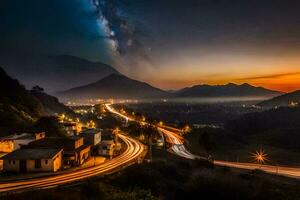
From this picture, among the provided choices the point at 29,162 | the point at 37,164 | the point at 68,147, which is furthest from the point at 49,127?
the point at 37,164

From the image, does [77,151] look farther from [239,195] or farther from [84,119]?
[84,119]

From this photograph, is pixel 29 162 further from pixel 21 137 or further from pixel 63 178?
pixel 21 137

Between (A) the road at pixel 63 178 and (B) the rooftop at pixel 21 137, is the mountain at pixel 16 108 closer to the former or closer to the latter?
(B) the rooftop at pixel 21 137

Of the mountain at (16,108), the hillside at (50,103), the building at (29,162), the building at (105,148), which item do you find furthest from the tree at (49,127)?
the hillside at (50,103)

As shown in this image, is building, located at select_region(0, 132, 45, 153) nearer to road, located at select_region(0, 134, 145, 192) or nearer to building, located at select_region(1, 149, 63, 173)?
building, located at select_region(1, 149, 63, 173)

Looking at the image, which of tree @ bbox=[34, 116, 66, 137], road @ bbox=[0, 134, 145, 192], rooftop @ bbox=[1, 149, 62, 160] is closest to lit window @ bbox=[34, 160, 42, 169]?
rooftop @ bbox=[1, 149, 62, 160]

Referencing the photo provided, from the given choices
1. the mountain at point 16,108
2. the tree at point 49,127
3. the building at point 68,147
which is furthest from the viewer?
the mountain at point 16,108

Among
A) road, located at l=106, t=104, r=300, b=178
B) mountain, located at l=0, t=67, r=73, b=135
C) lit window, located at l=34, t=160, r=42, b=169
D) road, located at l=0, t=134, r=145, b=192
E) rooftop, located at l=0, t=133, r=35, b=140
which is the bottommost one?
road, located at l=106, t=104, r=300, b=178

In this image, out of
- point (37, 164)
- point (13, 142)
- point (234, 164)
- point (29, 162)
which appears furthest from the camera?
point (234, 164)

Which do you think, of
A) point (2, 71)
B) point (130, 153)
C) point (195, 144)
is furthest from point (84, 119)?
point (130, 153)
